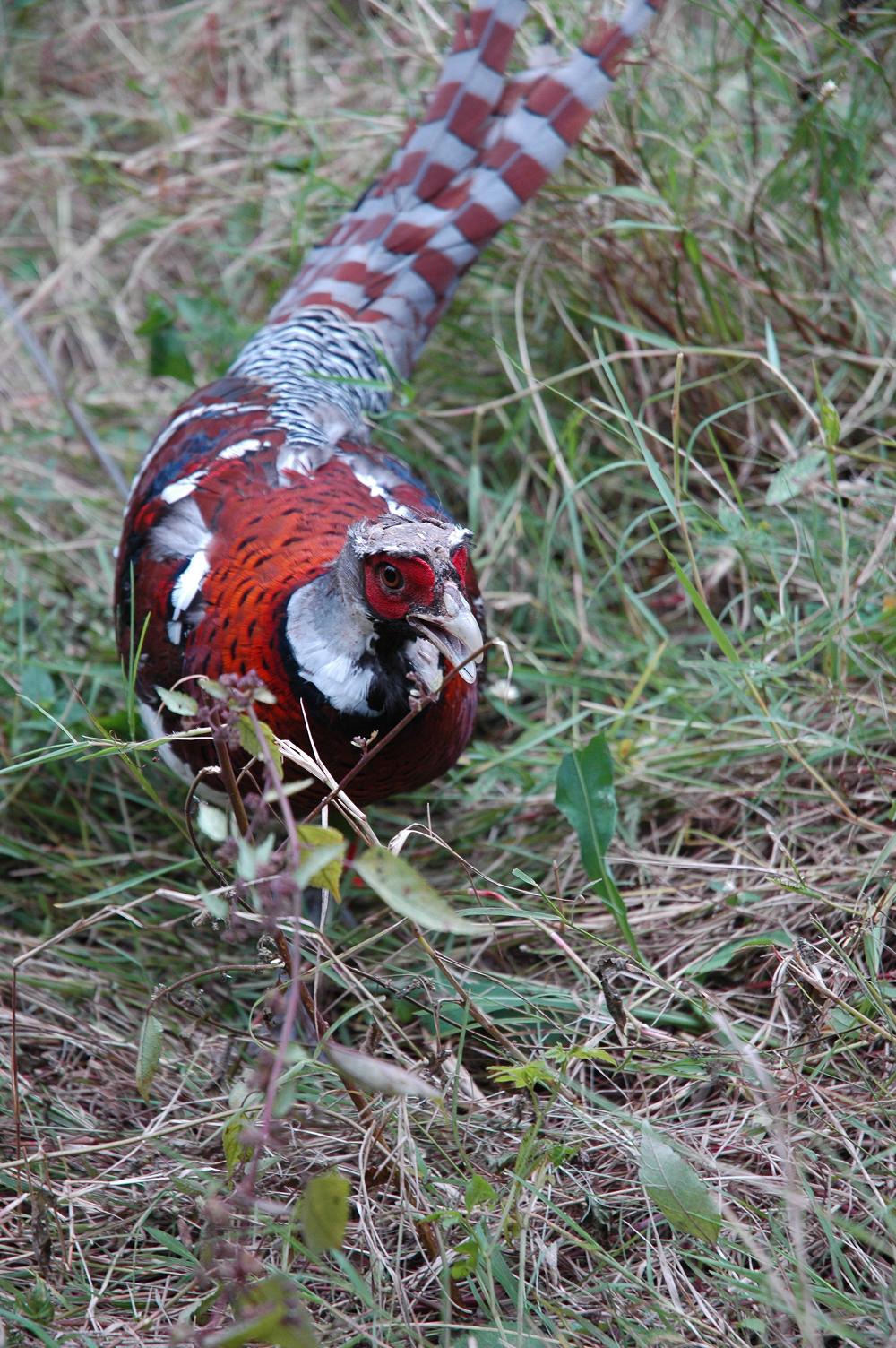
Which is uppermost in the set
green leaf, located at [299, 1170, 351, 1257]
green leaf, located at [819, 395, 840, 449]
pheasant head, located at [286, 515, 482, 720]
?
green leaf, located at [819, 395, 840, 449]

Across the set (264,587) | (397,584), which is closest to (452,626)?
(397,584)

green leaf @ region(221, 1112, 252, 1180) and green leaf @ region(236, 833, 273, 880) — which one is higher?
green leaf @ region(236, 833, 273, 880)

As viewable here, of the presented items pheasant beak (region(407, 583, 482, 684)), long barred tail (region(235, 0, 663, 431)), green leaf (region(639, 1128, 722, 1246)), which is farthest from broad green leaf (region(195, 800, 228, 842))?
long barred tail (region(235, 0, 663, 431))

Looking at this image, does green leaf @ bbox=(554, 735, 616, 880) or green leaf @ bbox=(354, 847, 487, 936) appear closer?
green leaf @ bbox=(354, 847, 487, 936)

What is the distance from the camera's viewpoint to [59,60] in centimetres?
504

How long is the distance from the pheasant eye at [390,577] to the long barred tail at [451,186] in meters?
1.31

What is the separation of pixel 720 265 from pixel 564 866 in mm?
1752

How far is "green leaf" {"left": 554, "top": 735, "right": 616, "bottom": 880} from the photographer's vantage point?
8.17 ft

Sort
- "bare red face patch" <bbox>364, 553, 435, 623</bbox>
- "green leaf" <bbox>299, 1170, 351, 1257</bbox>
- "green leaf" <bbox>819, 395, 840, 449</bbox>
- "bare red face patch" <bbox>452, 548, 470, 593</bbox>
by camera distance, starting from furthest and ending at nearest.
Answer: "green leaf" <bbox>819, 395, 840, 449</bbox>
"bare red face patch" <bbox>452, 548, 470, 593</bbox>
"bare red face patch" <bbox>364, 553, 435, 623</bbox>
"green leaf" <bbox>299, 1170, 351, 1257</bbox>

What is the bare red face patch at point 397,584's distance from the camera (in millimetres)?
2055

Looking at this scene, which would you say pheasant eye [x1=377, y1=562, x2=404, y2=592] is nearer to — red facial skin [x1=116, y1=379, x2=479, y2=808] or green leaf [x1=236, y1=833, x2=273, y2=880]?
red facial skin [x1=116, y1=379, x2=479, y2=808]

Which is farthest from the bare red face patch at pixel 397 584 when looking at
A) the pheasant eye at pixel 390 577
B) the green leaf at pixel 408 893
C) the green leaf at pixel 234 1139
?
the green leaf at pixel 234 1139

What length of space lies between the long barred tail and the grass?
17cm

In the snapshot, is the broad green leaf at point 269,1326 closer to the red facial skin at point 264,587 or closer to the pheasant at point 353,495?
the pheasant at point 353,495
